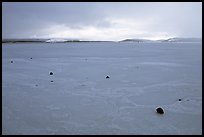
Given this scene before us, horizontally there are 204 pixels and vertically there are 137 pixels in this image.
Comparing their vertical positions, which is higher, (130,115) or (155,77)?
(155,77)

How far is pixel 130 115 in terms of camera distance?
5.14 m

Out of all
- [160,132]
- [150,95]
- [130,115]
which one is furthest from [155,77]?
[160,132]

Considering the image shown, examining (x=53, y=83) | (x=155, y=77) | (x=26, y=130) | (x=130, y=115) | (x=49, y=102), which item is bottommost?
(x=26, y=130)

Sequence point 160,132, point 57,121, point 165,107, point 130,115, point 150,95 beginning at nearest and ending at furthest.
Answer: point 160,132, point 57,121, point 130,115, point 165,107, point 150,95

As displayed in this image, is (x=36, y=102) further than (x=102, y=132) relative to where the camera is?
Yes

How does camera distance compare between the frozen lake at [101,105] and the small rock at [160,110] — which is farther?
the small rock at [160,110]

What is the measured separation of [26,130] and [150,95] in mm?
3358

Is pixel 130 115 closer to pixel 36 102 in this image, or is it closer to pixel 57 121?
pixel 57 121

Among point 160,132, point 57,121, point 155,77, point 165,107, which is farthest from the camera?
point 155,77

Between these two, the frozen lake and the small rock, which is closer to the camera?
the frozen lake

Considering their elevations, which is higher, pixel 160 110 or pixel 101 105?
pixel 101 105

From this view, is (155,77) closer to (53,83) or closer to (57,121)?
(53,83)

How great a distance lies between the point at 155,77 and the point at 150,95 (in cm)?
263

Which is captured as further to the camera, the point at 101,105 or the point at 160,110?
the point at 101,105
